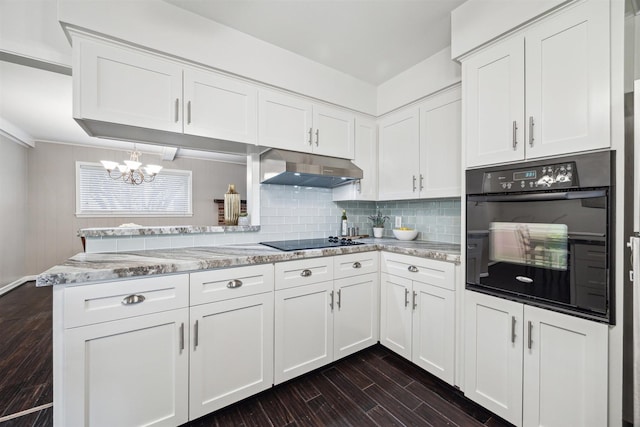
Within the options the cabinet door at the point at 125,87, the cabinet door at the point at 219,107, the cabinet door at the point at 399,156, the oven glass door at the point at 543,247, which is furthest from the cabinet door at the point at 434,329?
the cabinet door at the point at 125,87

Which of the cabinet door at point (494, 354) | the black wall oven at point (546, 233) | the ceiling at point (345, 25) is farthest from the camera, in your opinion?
the ceiling at point (345, 25)

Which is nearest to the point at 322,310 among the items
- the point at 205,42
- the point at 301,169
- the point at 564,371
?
the point at 301,169

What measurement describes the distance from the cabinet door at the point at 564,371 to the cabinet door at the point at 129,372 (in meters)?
1.84

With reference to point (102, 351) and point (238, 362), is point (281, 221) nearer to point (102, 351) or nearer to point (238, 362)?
point (238, 362)

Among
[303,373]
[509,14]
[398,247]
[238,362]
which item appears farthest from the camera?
[398,247]

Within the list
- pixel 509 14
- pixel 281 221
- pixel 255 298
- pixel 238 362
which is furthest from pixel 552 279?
pixel 281 221

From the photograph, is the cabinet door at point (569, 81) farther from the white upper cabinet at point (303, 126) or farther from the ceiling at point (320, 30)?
the white upper cabinet at point (303, 126)

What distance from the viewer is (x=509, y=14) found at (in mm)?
1415

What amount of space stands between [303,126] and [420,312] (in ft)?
5.80

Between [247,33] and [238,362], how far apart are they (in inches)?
89.7

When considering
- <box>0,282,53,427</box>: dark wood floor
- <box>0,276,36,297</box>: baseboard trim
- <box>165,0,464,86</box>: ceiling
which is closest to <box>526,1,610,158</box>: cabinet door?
<box>165,0,464,86</box>: ceiling

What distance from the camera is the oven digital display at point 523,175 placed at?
134 cm

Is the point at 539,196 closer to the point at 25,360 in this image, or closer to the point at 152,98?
the point at 152,98

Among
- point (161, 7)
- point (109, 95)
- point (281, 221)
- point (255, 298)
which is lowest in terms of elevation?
point (255, 298)
